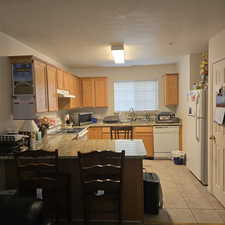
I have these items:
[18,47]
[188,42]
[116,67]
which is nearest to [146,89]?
[116,67]

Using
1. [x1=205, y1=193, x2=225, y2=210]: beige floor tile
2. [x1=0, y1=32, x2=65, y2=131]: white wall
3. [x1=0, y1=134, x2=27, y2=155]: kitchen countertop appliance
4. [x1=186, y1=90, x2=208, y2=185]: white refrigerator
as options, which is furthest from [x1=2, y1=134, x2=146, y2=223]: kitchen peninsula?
[x1=186, y1=90, x2=208, y2=185]: white refrigerator

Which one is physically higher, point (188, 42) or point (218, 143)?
point (188, 42)

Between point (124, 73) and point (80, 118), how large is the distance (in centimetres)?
185

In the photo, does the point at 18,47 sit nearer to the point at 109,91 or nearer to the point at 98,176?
the point at 98,176

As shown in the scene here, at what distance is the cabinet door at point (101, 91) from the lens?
557cm

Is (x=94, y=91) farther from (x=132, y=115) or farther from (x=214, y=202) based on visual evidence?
(x=214, y=202)

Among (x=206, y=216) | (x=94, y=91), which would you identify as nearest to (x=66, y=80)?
(x=94, y=91)

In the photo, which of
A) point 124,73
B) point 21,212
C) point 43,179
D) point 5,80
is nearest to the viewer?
point 21,212

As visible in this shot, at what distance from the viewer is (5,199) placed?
1620mm

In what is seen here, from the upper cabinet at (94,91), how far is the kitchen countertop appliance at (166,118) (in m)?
1.54

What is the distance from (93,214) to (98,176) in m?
0.72

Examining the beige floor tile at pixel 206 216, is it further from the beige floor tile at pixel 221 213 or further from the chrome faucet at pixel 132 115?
the chrome faucet at pixel 132 115

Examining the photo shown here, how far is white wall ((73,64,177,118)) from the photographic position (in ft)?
18.6

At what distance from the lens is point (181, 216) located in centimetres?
260
